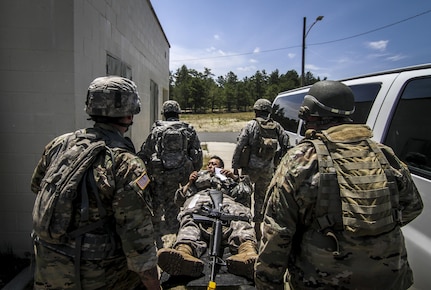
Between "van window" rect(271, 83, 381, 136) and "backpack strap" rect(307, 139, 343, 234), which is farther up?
"van window" rect(271, 83, 381, 136)

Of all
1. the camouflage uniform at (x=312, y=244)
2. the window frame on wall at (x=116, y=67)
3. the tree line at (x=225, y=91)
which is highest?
the tree line at (x=225, y=91)

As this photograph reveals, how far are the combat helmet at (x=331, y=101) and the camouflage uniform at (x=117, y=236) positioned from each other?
1.06m

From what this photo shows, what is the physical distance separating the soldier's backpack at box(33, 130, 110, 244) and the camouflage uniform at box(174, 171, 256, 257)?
1.61 meters

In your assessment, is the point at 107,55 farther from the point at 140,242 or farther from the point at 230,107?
the point at 230,107

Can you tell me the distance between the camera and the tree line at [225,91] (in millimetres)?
60250

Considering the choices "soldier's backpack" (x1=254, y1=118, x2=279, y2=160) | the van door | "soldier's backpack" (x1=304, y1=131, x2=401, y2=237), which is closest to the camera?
"soldier's backpack" (x1=304, y1=131, x2=401, y2=237)

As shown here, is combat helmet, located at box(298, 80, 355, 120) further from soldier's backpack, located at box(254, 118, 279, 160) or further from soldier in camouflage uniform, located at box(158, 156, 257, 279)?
soldier's backpack, located at box(254, 118, 279, 160)

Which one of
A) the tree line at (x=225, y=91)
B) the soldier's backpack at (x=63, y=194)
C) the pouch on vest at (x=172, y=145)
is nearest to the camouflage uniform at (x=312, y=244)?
the soldier's backpack at (x=63, y=194)

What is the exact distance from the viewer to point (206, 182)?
4.22 meters

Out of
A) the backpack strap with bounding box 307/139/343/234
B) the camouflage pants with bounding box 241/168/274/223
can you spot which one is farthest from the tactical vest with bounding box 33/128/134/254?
the camouflage pants with bounding box 241/168/274/223

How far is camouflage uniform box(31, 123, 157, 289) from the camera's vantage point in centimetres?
167

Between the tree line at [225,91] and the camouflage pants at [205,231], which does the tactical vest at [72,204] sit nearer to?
the camouflage pants at [205,231]

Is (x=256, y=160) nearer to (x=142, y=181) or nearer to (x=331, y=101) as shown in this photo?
(x=331, y=101)

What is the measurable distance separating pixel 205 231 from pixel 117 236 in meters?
1.76
